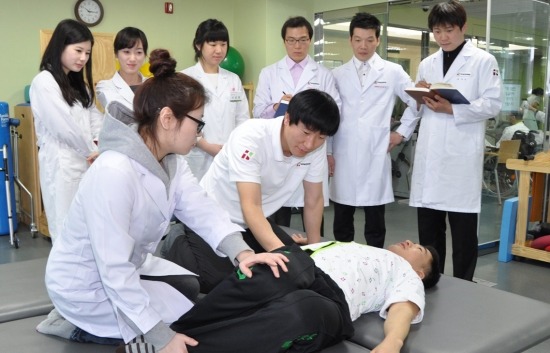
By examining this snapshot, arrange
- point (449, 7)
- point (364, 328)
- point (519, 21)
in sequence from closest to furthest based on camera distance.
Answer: point (364, 328) < point (449, 7) < point (519, 21)

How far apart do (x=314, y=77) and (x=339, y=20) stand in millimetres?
2715

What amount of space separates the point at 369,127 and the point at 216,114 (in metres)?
0.92

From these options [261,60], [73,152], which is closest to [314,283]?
[73,152]

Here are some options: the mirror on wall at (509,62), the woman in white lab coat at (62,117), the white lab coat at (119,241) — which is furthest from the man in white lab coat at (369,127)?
the white lab coat at (119,241)

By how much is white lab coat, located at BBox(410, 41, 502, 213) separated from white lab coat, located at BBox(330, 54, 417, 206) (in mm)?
276

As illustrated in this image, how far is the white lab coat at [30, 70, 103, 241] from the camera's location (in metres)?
2.58

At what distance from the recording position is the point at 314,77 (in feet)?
10.4

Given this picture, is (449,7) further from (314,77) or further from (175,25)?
(175,25)

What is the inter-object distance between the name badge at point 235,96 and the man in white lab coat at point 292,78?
0.35 ft

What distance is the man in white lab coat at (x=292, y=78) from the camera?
3107mm

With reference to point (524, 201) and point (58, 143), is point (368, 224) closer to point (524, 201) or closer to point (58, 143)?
point (524, 201)

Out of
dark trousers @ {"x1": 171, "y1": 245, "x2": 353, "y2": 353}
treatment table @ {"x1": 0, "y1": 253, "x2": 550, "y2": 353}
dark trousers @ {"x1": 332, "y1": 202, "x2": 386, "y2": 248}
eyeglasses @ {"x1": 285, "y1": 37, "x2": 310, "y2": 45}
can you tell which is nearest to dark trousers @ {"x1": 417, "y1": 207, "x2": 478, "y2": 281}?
dark trousers @ {"x1": 332, "y1": 202, "x2": 386, "y2": 248}

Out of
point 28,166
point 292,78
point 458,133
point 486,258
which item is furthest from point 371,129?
point 28,166

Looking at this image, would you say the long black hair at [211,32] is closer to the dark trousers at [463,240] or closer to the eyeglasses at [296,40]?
the eyeglasses at [296,40]
